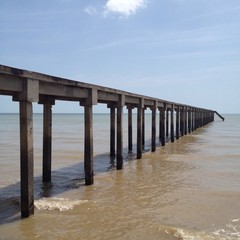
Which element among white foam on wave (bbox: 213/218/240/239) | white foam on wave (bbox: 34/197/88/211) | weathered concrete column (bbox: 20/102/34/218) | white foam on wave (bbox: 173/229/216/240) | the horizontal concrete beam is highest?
the horizontal concrete beam

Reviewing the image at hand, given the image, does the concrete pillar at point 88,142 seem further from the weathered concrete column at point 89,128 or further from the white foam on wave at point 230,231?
the white foam on wave at point 230,231

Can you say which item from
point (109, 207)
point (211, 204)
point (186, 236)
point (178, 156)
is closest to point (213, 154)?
point (178, 156)

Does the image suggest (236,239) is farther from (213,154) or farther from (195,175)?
(213,154)

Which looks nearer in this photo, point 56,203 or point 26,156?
point 26,156

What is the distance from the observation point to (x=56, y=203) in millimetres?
7867

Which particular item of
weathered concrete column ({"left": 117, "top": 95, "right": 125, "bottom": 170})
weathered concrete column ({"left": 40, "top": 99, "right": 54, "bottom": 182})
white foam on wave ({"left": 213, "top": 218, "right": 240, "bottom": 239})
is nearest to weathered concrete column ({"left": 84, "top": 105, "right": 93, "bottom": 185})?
weathered concrete column ({"left": 40, "top": 99, "right": 54, "bottom": 182})

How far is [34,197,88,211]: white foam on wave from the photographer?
7.51m

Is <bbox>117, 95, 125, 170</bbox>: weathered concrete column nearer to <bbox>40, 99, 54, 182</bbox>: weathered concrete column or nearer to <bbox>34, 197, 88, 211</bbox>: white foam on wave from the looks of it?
<bbox>40, 99, 54, 182</bbox>: weathered concrete column

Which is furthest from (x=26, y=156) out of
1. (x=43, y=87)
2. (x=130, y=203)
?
(x=130, y=203)

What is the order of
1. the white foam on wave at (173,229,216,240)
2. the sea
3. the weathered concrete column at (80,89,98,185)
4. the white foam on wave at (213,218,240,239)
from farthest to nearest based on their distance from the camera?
1. the weathered concrete column at (80,89,98,185)
2. the sea
3. the white foam on wave at (213,218,240,239)
4. the white foam on wave at (173,229,216,240)

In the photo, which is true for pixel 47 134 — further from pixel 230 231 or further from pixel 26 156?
pixel 230 231

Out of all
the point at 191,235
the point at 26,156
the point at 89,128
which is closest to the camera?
the point at 191,235

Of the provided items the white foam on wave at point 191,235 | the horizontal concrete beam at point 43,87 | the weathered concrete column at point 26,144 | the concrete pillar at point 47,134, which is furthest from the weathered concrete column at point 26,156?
the concrete pillar at point 47,134

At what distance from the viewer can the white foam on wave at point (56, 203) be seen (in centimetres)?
751
